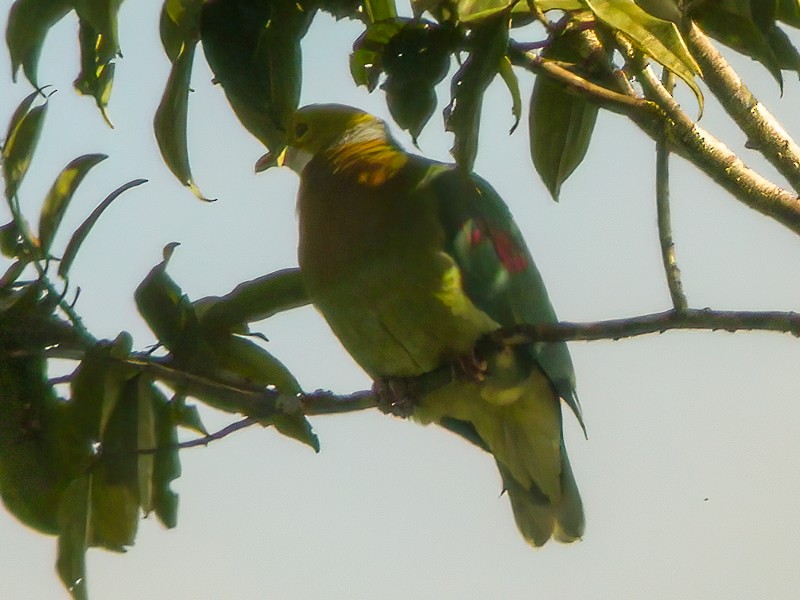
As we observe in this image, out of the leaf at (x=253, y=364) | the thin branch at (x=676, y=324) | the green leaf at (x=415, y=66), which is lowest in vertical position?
the thin branch at (x=676, y=324)

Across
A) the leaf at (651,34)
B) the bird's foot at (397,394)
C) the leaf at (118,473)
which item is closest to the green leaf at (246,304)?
the leaf at (118,473)

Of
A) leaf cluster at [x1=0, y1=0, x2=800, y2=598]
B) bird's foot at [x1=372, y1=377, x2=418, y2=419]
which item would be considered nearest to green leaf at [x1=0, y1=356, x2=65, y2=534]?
leaf cluster at [x1=0, y1=0, x2=800, y2=598]

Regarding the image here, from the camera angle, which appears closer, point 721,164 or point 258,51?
point 258,51

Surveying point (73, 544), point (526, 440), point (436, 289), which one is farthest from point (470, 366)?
point (73, 544)

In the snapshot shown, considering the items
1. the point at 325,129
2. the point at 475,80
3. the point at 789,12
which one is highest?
the point at 325,129

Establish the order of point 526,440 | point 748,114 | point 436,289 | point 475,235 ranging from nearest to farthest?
point 748,114
point 436,289
point 475,235
point 526,440

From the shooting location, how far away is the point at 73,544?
65.0 inches

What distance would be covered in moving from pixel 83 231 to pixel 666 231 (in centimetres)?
100

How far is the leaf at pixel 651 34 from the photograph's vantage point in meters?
1.26

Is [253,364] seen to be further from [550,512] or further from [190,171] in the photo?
[550,512]

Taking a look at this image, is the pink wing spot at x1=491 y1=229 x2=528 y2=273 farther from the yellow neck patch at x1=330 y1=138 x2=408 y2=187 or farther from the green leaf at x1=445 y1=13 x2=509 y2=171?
the green leaf at x1=445 y1=13 x2=509 y2=171

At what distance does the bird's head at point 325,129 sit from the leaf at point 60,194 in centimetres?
85

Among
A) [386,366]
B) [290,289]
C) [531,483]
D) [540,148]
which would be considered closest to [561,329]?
[540,148]

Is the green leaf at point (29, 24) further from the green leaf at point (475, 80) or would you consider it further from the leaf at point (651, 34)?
the leaf at point (651, 34)
